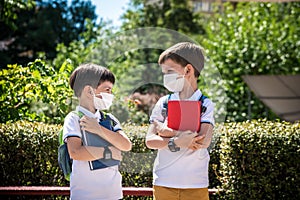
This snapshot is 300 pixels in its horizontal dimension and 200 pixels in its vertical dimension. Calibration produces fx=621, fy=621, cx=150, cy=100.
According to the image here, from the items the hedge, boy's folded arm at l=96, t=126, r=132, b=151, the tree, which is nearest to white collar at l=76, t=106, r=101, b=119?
boy's folded arm at l=96, t=126, r=132, b=151

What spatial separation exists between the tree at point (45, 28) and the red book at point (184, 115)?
11.9m

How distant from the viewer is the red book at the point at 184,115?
3.25 m

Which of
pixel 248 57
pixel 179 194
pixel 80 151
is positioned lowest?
pixel 179 194

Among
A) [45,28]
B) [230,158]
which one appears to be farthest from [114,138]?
[45,28]

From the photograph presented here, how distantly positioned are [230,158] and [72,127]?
1788 millimetres

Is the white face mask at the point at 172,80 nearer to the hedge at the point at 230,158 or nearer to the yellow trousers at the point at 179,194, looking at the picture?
→ the yellow trousers at the point at 179,194

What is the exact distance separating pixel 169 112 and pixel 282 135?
164cm

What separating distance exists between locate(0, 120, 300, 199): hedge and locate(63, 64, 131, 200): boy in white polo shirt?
45.2 inches

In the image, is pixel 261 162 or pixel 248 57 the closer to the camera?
pixel 261 162

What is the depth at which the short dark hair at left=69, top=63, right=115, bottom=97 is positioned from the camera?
10.7 feet

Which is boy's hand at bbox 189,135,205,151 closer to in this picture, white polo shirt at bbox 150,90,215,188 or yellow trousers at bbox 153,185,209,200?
white polo shirt at bbox 150,90,215,188

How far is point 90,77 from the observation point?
10.7 ft

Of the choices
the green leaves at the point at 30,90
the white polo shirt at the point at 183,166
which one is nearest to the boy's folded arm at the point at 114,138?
the white polo shirt at the point at 183,166

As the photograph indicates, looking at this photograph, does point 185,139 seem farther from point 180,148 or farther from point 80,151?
point 80,151
